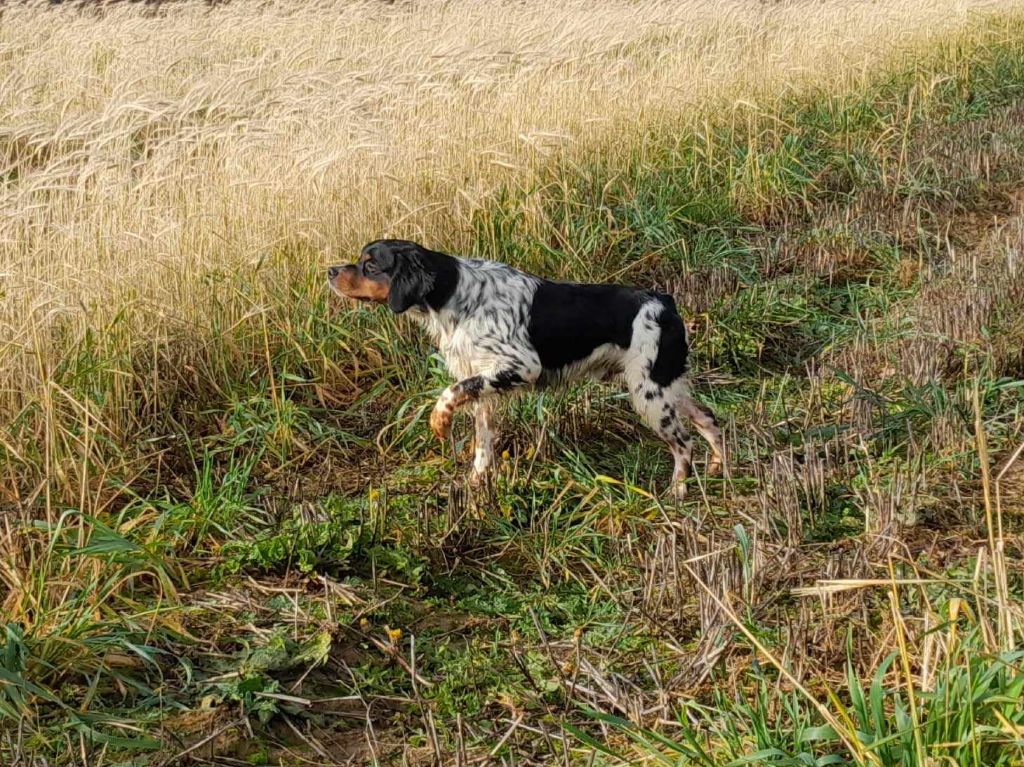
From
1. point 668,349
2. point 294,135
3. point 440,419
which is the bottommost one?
point 440,419

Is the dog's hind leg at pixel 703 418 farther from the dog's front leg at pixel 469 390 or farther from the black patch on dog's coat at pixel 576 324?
the dog's front leg at pixel 469 390

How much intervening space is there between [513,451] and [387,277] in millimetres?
912

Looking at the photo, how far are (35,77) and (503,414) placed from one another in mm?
7022

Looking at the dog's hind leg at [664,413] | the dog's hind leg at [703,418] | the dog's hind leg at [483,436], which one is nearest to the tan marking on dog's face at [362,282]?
the dog's hind leg at [483,436]

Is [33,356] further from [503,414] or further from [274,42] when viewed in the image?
[274,42]

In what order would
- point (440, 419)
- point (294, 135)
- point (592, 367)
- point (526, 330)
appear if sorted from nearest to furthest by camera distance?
point (440, 419) → point (526, 330) → point (592, 367) → point (294, 135)

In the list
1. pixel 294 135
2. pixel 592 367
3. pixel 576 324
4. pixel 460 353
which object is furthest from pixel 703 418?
pixel 294 135

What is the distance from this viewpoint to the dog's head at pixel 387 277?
414cm

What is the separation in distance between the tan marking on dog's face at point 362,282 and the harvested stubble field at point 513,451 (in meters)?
0.67

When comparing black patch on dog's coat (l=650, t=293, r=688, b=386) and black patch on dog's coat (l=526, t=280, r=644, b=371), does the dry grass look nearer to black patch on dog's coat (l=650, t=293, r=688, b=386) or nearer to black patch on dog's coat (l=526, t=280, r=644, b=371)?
black patch on dog's coat (l=526, t=280, r=644, b=371)

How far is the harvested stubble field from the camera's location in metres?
2.65

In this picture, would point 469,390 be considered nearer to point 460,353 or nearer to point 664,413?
point 460,353

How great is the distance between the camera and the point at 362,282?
4.14m

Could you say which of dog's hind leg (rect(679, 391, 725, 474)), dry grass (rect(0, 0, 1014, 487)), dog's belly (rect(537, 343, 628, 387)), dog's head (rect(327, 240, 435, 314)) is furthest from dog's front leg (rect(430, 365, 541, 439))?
dry grass (rect(0, 0, 1014, 487))
